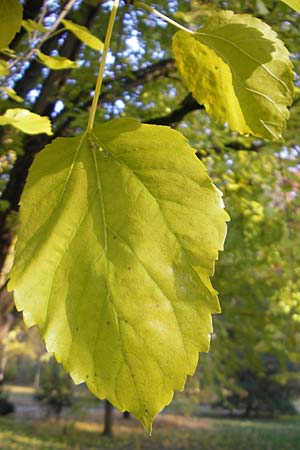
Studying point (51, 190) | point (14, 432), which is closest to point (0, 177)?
point (51, 190)

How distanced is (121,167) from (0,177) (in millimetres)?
3252

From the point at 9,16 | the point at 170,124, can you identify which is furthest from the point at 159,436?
the point at 9,16

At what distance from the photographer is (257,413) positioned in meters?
15.2

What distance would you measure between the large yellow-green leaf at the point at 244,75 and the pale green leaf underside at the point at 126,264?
0.08 meters

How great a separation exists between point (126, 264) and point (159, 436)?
495 inches

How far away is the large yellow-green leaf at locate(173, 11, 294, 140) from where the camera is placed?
14.3 inches

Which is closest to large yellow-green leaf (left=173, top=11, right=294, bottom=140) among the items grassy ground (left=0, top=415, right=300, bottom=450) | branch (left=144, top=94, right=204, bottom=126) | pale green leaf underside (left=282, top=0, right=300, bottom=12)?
pale green leaf underside (left=282, top=0, right=300, bottom=12)

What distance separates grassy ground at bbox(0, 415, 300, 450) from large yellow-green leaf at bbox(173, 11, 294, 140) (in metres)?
9.58

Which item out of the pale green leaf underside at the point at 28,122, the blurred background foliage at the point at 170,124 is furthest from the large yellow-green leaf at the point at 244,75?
the blurred background foliage at the point at 170,124

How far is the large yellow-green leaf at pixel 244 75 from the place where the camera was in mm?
364

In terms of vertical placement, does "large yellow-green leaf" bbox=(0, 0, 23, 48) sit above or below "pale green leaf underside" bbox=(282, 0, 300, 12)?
below

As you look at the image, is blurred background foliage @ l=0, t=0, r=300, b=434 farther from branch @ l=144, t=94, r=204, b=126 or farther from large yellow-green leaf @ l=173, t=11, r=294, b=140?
large yellow-green leaf @ l=173, t=11, r=294, b=140

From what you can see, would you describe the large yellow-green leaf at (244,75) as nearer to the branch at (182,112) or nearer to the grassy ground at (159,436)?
the branch at (182,112)

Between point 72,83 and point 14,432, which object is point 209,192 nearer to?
point 72,83
